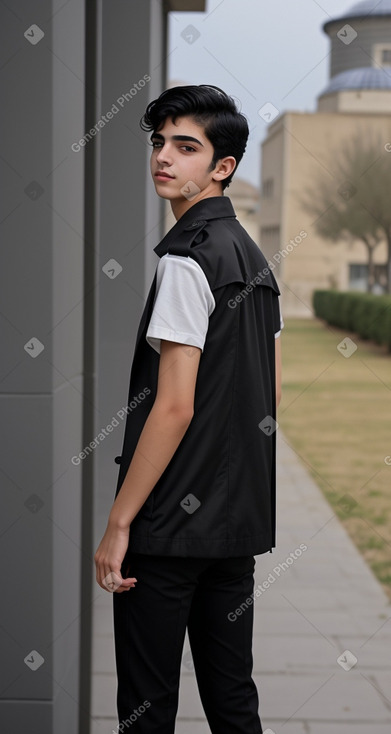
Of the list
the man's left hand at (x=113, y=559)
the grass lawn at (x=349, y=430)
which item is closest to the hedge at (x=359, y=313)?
the grass lawn at (x=349, y=430)

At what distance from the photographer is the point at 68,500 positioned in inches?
95.3

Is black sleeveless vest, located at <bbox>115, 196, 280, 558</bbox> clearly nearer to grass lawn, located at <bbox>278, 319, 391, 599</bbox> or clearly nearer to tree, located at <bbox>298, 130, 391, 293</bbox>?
grass lawn, located at <bbox>278, 319, 391, 599</bbox>

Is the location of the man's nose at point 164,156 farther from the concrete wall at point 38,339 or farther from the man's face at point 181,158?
the concrete wall at point 38,339

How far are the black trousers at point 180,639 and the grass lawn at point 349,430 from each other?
3036mm

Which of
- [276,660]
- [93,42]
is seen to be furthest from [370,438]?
[93,42]

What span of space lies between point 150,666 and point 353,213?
138 ft

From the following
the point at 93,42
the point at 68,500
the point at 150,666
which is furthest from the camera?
the point at 93,42

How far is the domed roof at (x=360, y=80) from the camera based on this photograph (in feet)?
200

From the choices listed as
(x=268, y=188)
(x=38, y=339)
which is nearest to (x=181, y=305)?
(x=38, y=339)

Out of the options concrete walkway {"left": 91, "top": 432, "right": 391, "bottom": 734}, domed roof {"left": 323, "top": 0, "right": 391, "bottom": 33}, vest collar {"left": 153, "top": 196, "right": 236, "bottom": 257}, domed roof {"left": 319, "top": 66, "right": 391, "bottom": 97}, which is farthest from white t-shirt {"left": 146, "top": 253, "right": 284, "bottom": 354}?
domed roof {"left": 323, "top": 0, "right": 391, "bottom": 33}

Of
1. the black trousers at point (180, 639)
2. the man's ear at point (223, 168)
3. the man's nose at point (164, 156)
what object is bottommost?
the black trousers at point (180, 639)

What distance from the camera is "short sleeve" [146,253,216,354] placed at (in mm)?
1691

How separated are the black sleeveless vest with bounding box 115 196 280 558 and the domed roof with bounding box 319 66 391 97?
61.8 meters

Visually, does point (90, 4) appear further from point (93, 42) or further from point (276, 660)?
point (276, 660)
